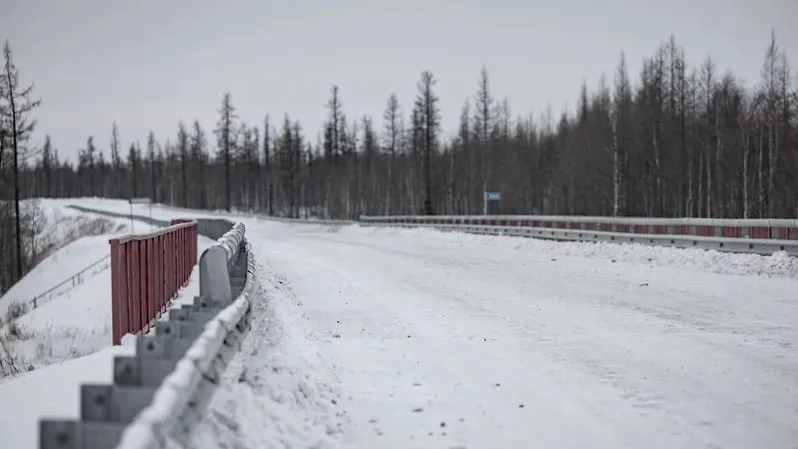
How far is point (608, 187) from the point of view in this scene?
197ft

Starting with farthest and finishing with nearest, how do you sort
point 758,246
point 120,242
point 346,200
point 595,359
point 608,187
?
point 346,200 < point 608,187 < point 758,246 < point 120,242 < point 595,359

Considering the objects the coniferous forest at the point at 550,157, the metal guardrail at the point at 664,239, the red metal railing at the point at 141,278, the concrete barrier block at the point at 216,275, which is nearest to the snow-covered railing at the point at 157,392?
the concrete barrier block at the point at 216,275

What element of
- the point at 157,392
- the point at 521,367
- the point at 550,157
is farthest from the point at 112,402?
the point at 550,157

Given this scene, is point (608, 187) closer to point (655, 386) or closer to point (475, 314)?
point (475, 314)

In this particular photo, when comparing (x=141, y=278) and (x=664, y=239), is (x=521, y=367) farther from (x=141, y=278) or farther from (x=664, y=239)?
(x=664, y=239)

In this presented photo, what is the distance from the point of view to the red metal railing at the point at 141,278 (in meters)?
8.38

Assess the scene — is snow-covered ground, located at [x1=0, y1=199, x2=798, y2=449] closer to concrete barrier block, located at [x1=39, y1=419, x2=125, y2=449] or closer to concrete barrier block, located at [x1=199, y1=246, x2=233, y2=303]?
concrete barrier block, located at [x1=199, y1=246, x2=233, y2=303]

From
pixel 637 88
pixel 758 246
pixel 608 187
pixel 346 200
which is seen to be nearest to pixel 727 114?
pixel 608 187

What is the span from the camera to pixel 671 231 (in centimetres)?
2008

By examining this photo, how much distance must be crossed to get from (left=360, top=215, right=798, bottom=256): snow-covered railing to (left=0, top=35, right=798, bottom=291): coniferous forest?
16.7 meters

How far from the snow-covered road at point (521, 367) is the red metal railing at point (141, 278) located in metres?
1.75

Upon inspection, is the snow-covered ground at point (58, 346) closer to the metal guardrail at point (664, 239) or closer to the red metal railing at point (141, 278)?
the red metal railing at point (141, 278)

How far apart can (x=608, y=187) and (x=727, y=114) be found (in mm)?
13628

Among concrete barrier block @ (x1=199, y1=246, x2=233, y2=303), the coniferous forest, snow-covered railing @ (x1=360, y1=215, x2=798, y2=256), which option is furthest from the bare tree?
concrete barrier block @ (x1=199, y1=246, x2=233, y2=303)
